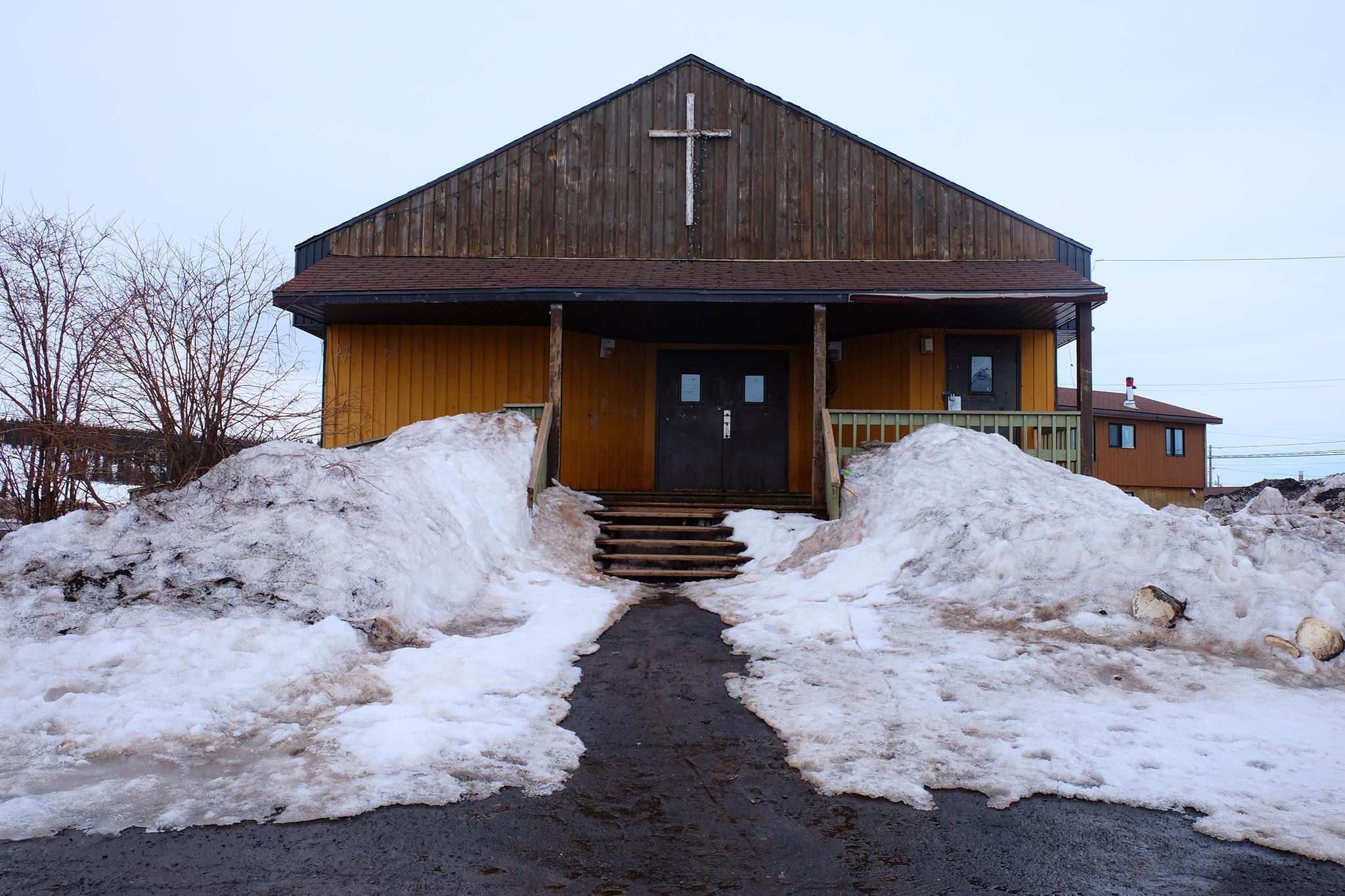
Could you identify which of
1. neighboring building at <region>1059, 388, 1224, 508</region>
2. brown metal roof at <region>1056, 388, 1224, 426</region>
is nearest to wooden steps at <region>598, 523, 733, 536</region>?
brown metal roof at <region>1056, 388, 1224, 426</region>

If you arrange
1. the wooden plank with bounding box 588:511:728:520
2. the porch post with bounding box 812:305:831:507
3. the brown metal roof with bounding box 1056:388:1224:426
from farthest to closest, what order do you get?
the brown metal roof with bounding box 1056:388:1224:426 < the porch post with bounding box 812:305:831:507 < the wooden plank with bounding box 588:511:728:520

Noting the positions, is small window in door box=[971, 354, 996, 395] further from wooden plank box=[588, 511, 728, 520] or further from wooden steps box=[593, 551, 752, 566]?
wooden steps box=[593, 551, 752, 566]

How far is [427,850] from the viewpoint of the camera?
124 inches

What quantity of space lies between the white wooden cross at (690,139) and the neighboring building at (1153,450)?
19.4 m

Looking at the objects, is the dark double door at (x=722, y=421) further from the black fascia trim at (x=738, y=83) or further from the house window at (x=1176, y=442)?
the house window at (x=1176, y=442)

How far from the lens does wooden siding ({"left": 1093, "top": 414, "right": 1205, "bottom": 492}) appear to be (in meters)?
28.5

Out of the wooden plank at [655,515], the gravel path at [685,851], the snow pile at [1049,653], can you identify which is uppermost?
the wooden plank at [655,515]

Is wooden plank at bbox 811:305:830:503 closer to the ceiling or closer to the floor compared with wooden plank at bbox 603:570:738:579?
closer to the ceiling

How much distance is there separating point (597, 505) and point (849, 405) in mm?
4811

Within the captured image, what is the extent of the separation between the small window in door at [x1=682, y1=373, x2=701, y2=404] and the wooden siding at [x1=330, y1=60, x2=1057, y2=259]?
6.61ft

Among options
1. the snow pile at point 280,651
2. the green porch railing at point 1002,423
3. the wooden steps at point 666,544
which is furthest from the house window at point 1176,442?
the snow pile at point 280,651

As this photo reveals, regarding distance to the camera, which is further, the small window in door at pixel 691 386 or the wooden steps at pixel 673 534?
the small window in door at pixel 691 386

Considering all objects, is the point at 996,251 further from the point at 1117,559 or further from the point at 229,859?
the point at 229,859

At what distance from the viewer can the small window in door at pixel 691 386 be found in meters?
13.8
